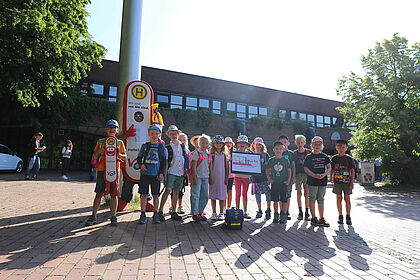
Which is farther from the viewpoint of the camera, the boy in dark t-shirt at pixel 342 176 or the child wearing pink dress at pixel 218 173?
the boy in dark t-shirt at pixel 342 176

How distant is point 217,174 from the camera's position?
576 centimetres

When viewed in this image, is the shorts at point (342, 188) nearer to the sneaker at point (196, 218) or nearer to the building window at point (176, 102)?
the sneaker at point (196, 218)

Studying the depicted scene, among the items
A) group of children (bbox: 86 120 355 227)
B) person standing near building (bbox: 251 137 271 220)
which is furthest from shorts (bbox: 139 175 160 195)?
person standing near building (bbox: 251 137 271 220)

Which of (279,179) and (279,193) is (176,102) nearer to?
(279,179)

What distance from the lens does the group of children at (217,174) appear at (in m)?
5.16

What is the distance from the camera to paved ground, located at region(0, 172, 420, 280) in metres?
2.98

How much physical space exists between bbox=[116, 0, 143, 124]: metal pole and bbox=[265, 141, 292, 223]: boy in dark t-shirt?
13.0 ft

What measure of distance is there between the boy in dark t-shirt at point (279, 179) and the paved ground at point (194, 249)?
0.29 m

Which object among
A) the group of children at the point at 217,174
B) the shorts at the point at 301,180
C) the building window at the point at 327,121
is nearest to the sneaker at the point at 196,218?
the group of children at the point at 217,174

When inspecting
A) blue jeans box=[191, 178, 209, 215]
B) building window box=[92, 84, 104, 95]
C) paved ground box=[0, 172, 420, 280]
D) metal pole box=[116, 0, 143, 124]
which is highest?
building window box=[92, 84, 104, 95]

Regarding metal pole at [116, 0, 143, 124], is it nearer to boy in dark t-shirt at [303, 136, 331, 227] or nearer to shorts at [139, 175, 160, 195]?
shorts at [139, 175, 160, 195]

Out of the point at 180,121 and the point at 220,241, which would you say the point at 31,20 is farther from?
the point at 180,121

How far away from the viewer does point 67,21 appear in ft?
44.1

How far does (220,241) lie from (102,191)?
7.61 feet
